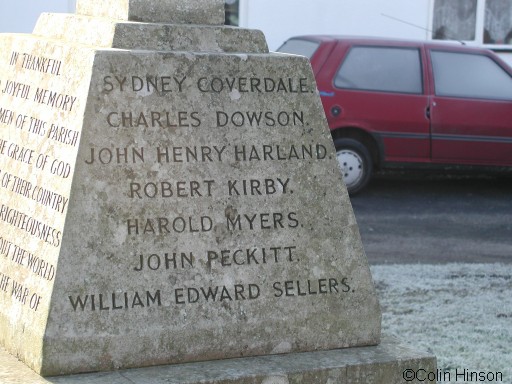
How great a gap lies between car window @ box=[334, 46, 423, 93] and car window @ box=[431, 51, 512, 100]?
0.69 ft

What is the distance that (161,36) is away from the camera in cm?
352

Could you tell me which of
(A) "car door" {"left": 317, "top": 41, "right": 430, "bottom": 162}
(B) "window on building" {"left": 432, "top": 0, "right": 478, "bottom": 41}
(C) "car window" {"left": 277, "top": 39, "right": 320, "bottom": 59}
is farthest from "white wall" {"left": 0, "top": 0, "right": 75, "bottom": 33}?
(B) "window on building" {"left": 432, "top": 0, "right": 478, "bottom": 41}

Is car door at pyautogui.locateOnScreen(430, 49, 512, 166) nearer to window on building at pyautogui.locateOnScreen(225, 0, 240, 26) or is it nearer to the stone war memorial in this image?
window on building at pyautogui.locateOnScreen(225, 0, 240, 26)

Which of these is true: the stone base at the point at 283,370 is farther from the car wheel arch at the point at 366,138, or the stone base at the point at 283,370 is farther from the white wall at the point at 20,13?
the white wall at the point at 20,13

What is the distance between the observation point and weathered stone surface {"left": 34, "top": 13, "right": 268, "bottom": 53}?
3482mm

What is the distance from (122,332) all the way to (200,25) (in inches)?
36.2

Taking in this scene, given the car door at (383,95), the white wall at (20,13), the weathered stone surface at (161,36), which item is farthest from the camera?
the white wall at (20,13)

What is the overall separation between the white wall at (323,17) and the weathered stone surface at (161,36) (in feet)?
38.1

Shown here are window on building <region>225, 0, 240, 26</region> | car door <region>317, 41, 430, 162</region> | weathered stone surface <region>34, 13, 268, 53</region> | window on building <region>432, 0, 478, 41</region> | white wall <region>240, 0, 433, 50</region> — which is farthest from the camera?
window on building <region>432, 0, 478, 41</region>

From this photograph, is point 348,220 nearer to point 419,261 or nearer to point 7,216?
point 7,216

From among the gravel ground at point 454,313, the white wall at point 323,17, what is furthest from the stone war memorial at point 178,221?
the white wall at point 323,17

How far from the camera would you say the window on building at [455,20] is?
1656cm

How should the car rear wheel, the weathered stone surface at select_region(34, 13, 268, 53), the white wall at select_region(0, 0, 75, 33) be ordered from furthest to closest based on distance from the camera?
the white wall at select_region(0, 0, 75, 33) < the car rear wheel < the weathered stone surface at select_region(34, 13, 268, 53)

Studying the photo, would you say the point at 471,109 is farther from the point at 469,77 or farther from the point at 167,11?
the point at 167,11
